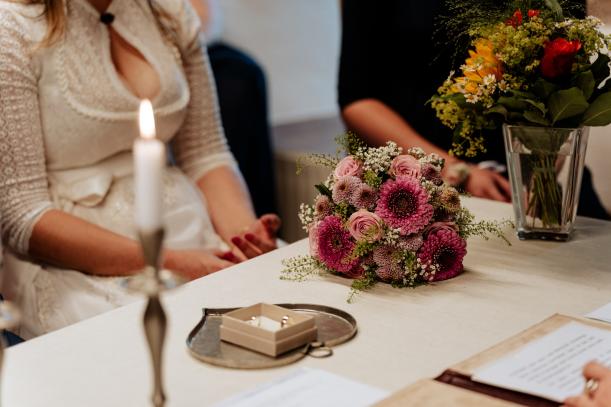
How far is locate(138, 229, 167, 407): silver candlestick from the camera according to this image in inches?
26.3

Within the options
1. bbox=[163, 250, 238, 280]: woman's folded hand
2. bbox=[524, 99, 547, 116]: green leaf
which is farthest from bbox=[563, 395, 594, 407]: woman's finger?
bbox=[163, 250, 238, 280]: woman's folded hand

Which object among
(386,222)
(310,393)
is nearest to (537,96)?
(386,222)

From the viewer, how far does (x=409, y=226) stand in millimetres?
1251

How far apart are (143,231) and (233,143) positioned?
2344 millimetres

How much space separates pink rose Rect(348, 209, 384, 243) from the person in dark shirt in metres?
0.89

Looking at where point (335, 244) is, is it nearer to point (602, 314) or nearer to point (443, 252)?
point (443, 252)

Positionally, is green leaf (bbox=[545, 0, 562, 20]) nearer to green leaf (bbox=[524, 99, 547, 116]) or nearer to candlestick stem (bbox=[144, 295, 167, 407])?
green leaf (bbox=[524, 99, 547, 116])

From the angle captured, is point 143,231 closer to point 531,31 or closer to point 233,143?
point 531,31

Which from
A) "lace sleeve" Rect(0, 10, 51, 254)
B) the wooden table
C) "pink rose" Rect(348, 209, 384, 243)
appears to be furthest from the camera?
"lace sleeve" Rect(0, 10, 51, 254)

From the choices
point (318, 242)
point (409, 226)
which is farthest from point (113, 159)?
point (409, 226)

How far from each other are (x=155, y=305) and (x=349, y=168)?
66 cm

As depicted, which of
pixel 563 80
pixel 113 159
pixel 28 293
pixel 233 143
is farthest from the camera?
pixel 233 143

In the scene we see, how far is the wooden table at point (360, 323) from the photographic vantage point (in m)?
0.97

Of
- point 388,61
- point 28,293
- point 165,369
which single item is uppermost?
point 388,61
